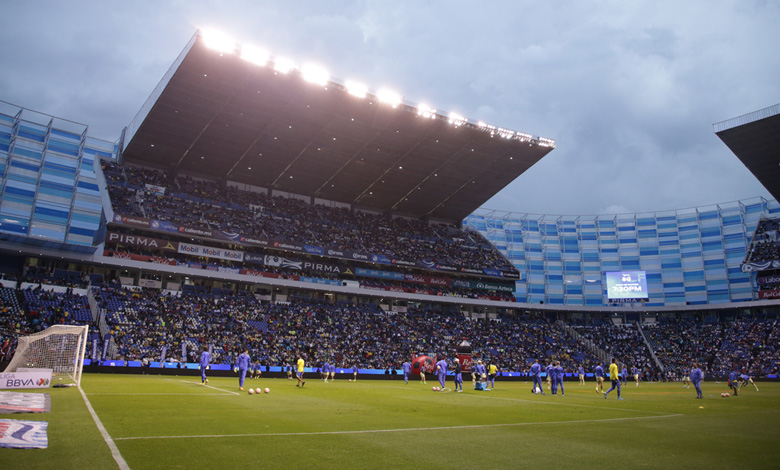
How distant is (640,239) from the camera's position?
77.3 meters

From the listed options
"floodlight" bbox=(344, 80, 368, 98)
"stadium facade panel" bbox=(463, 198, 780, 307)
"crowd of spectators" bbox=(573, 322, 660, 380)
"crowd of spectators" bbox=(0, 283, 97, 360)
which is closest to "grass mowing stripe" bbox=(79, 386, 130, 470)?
"crowd of spectators" bbox=(0, 283, 97, 360)

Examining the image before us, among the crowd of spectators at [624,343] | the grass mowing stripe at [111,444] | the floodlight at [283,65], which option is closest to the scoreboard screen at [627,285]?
the crowd of spectators at [624,343]

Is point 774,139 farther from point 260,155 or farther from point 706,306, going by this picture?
point 260,155

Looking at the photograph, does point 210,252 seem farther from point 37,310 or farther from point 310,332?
point 37,310

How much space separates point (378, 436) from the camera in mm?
10305

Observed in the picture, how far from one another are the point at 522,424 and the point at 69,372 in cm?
2608

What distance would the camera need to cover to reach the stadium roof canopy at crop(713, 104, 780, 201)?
4106cm

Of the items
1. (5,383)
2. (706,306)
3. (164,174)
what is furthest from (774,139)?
(164,174)

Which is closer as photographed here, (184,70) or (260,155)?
(184,70)

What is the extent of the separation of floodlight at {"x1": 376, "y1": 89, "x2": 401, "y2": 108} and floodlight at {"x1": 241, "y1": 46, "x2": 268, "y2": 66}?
10020 mm

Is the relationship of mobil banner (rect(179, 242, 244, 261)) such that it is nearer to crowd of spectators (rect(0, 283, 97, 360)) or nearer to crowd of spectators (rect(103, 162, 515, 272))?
crowd of spectators (rect(103, 162, 515, 272))

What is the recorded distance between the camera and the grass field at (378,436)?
7730 millimetres

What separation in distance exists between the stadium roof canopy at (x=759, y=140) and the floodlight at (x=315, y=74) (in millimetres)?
33767

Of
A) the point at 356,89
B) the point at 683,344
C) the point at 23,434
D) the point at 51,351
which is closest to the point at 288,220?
the point at 356,89
